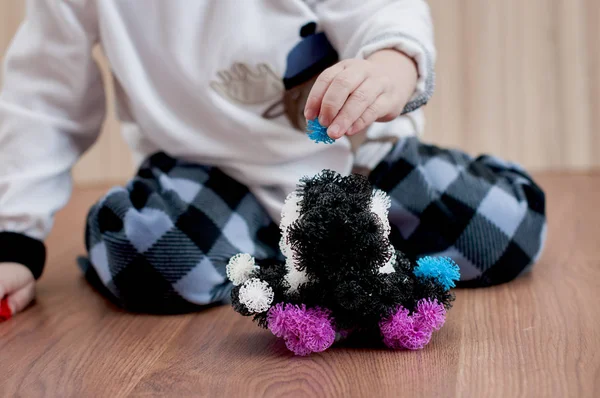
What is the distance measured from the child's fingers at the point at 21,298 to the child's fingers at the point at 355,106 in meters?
0.43

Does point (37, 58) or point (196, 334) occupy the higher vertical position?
point (37, 58)

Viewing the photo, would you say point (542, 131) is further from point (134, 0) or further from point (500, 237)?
point (134, 0)

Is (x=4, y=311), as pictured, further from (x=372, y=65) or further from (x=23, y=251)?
(x=372, y=65)

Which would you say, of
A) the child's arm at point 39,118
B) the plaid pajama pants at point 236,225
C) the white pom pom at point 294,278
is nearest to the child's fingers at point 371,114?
the white pom pom at point 294,278

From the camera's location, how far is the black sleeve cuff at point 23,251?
0.82 meters

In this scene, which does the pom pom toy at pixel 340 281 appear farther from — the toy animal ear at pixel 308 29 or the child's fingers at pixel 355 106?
the toy animal ear at pixel 308 29

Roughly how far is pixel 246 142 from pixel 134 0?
210 mm

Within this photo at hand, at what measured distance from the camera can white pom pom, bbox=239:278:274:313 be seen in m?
0.59

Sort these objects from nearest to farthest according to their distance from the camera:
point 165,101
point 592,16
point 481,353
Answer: point 481,353 → point 165,101 → point 592,16

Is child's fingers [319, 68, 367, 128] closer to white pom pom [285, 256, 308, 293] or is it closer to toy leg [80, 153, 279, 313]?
white pom pom [285, 256, 308, 293]

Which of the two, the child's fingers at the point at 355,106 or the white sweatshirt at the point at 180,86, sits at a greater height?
the child's fingers at the point at 355,106

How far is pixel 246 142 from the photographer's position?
2.85 ft

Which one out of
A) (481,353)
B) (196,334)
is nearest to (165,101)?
(196,334)

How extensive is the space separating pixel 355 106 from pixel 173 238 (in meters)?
0.28
